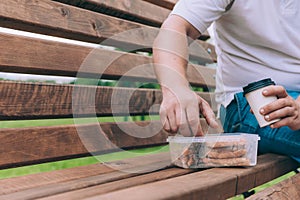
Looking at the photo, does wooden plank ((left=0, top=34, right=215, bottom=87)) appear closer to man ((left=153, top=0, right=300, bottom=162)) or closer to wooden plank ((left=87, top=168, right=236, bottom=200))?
man ((left=153, top=0, right=300, bottom=162))

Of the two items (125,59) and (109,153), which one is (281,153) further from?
(125,59)

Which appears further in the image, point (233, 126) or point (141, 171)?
point (233, 126)

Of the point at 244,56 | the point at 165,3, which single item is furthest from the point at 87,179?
the point at 165,3

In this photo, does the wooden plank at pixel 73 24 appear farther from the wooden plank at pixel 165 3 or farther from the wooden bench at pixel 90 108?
the wooden plank at pixel 165 3

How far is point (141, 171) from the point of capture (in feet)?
3.49

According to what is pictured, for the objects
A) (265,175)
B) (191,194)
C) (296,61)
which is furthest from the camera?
(296,61)

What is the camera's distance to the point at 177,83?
3.52ft

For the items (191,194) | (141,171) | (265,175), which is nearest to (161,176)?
(141,171)

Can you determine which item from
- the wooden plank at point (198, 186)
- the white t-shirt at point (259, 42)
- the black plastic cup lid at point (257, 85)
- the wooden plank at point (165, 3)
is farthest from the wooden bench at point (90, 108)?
the white t-shirt at point (259, 42)

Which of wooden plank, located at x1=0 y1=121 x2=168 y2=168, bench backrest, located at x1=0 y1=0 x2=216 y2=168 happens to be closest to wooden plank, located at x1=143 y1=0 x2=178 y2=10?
bench backrest, located at x1=0 y1=0 x2=216 y2=168

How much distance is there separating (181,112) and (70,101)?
525 millimetres

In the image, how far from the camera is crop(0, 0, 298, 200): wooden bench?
90cm

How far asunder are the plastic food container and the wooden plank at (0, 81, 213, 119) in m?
0.45

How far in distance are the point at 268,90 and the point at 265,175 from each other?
0.25 metres
